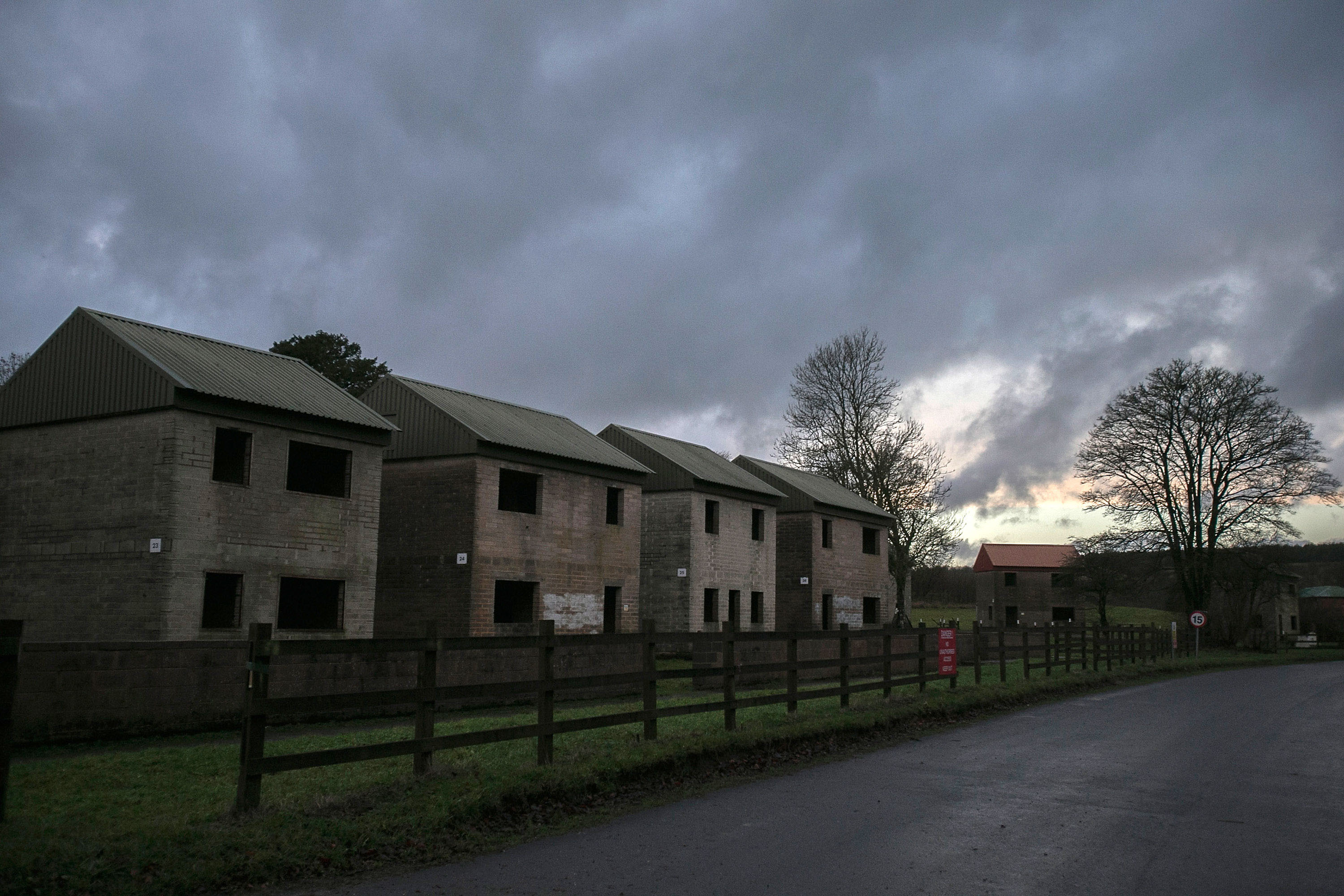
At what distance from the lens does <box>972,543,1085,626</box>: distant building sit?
74.8 metres

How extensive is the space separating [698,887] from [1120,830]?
11.9 ft

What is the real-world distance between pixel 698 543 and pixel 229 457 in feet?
49.3

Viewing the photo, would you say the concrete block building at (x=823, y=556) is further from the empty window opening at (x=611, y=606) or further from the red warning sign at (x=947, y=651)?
the red warning sign at (x=947, y=651)

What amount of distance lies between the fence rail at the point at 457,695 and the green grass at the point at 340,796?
26 centimetres

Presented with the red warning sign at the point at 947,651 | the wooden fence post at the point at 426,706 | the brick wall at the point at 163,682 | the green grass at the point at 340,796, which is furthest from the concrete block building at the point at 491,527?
the wooden fence post at the point at 426,706

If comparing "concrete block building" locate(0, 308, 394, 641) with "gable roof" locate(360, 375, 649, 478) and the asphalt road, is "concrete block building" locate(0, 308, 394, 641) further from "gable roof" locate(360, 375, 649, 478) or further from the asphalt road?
the asphalt road

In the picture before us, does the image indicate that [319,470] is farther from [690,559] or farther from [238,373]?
[690,559]

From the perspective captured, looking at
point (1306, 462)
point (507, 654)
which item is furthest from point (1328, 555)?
point (507, 654)

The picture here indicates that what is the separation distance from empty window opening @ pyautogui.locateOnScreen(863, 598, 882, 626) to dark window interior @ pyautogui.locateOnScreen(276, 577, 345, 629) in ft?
83.8

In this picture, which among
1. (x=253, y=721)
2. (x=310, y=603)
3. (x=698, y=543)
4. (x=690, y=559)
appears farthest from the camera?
(x=698, y=543)

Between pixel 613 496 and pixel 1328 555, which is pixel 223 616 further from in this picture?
pixel 1328 555

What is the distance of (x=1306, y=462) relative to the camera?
44125 mm

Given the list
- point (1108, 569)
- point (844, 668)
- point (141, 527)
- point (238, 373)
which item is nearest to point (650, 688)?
point (844, 668)

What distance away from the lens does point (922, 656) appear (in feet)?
55.0
